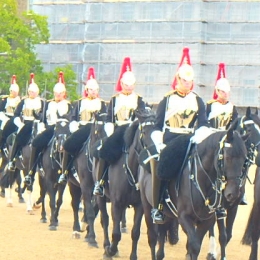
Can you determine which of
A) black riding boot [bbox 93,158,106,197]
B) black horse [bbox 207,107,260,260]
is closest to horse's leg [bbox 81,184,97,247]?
black riding boot [bbox 93,158,106,197]

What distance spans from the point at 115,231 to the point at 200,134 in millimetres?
2799

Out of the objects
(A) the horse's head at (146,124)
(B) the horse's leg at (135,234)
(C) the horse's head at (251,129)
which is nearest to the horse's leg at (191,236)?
(A) the horse's head at (146,124)

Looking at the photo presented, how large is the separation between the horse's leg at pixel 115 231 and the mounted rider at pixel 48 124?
4.73 metres

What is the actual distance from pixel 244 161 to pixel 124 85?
4647 mm

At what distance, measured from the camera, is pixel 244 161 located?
10617 mm

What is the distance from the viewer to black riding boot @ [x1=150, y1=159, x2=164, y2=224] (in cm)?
1195

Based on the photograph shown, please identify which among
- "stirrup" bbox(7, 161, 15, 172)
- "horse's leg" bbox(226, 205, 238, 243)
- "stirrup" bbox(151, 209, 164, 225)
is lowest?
"stirrup" bbox(7, 161, 15, 172)

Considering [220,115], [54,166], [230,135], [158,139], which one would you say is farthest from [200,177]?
[54,166]

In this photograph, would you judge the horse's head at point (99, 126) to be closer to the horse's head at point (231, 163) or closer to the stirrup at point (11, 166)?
the horse's head at point (231, 163)

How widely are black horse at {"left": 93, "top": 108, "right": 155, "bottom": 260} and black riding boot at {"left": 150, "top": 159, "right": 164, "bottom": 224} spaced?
1187mm

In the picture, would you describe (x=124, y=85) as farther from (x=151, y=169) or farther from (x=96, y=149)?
(x=151, y=169)

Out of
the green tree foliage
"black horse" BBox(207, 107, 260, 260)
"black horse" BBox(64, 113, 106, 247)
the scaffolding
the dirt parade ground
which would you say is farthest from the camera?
the scaffolding

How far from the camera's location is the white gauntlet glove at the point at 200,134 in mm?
11297

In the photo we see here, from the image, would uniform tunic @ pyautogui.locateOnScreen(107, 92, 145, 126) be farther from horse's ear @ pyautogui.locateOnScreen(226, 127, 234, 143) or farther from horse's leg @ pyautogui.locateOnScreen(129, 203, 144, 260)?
horse's ear @ pyautogui.locateOnScreen(226, 127, 234, 143)
